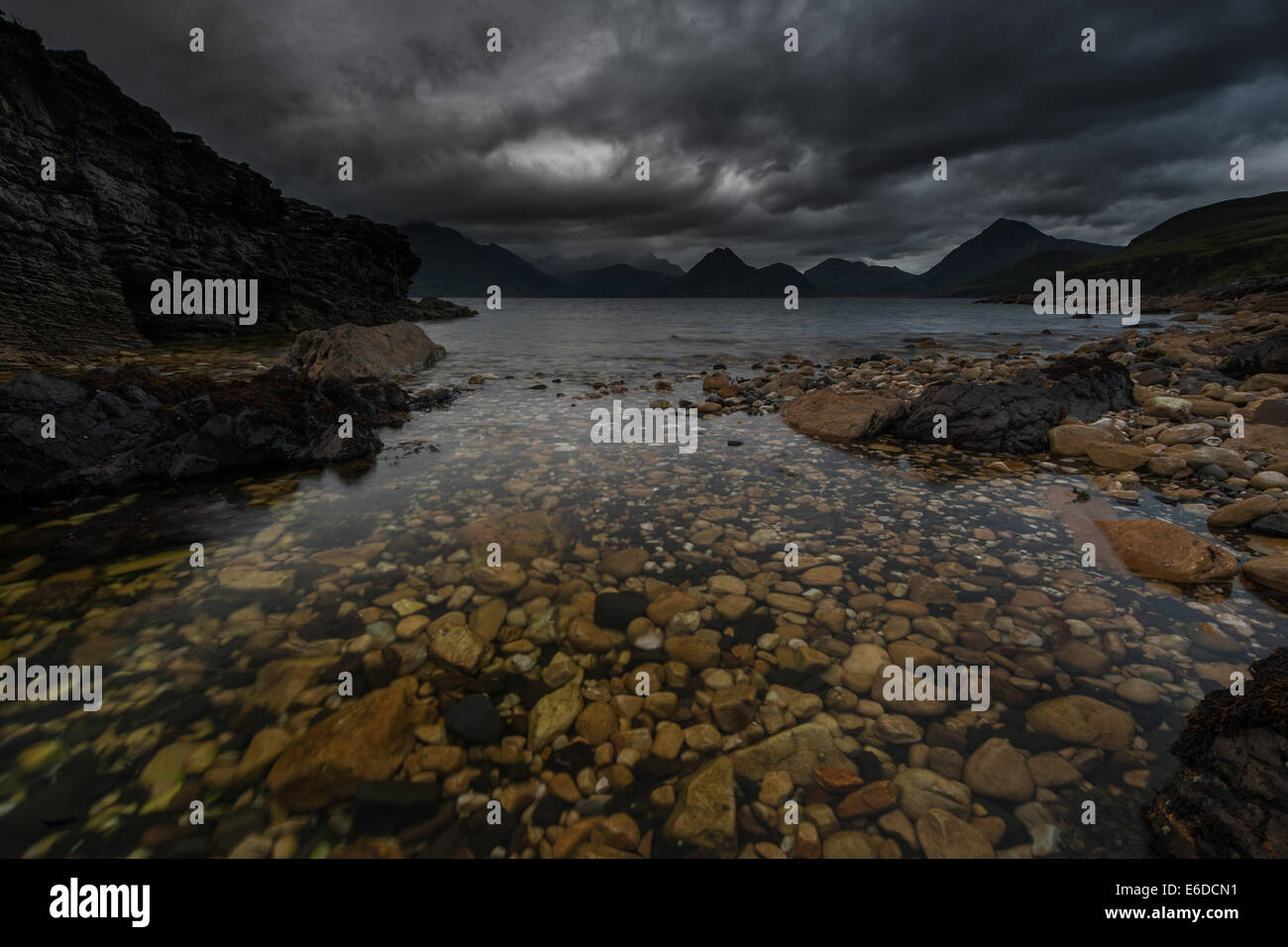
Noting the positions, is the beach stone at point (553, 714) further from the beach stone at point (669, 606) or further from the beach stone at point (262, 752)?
the beach stone at point (262, 752)

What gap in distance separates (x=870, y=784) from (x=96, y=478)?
1204 cm

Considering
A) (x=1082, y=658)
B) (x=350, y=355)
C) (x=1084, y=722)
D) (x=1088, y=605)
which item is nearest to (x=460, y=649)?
(x=1084, y=722)

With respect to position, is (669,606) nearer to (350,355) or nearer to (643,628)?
(643,628)

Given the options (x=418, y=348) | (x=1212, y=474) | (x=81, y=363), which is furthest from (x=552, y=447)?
(x=81, y=363)

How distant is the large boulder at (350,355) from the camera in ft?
64.3

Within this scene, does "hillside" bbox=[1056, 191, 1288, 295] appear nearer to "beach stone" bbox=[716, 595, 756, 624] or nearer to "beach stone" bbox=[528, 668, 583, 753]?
"beach stone" bbox=[716, 595, 756, 624]

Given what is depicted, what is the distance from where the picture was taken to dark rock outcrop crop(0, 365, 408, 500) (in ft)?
25.6

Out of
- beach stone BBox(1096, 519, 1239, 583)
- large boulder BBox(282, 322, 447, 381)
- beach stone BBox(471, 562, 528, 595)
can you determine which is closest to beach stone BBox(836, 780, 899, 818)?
beach stone BBox(471, 562, 528, 595)

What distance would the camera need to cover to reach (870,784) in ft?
10.4

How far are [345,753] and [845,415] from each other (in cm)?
1155

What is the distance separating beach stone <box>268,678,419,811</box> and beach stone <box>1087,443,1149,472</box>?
1231 cm

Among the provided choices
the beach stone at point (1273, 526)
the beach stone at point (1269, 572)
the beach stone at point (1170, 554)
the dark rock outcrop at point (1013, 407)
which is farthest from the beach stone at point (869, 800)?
the dark rock outcrop at point (1013, 407)

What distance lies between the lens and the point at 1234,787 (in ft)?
8.91
